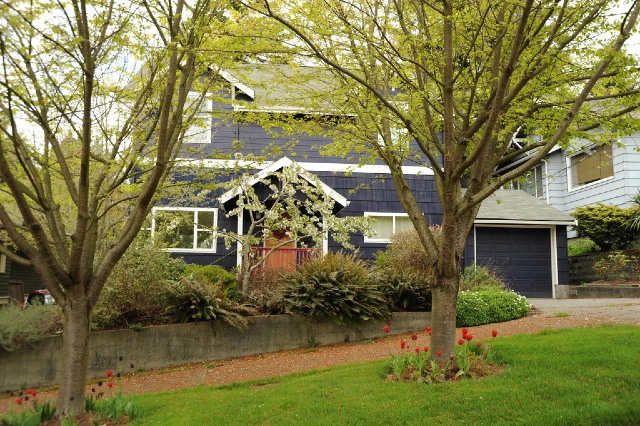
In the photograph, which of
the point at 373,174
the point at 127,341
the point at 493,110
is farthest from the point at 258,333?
the point at 373,174

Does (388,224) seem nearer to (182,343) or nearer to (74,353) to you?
(182,343)

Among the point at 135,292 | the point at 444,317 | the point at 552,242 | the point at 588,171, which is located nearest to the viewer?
the point at 444,317

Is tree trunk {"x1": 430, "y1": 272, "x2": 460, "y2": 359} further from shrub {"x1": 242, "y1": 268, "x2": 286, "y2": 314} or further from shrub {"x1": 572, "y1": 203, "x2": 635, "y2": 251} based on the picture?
shrub {"x1": 572, "y1": 203, "x2": 635, "y2": 251}

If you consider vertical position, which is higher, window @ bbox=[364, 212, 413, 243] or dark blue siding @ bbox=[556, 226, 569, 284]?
window @ bbox=[364, 212, 413, 243]

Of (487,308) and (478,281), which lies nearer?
(487,308)

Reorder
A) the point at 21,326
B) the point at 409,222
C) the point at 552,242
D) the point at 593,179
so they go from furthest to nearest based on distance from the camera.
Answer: the point at 593,179 → the point at 552,242 → the point at 409,222 → the point at 21,326

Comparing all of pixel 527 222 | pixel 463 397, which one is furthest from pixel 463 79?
pixel 527 222

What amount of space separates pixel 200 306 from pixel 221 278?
1.37 m

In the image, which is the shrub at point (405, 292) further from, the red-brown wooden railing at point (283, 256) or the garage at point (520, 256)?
the garage at point (520, 256)

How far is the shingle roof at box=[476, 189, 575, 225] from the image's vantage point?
16.9 m

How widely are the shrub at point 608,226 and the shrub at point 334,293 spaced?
9876 mm

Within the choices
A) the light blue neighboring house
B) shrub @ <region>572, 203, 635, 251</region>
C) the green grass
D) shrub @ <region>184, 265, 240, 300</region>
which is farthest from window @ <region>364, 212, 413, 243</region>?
the green grass

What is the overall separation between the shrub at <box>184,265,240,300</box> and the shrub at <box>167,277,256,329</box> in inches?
21.3

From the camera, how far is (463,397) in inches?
218
